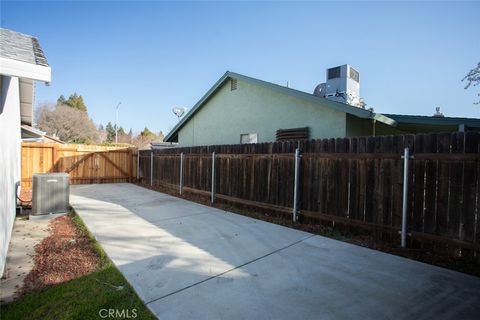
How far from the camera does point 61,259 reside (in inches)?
149

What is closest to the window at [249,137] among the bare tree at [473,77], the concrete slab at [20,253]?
the concrete slab at [20,253]

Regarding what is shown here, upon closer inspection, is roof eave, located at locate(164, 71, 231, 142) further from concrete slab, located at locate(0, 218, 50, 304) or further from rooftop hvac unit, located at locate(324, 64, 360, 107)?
concrete slab, located at locate(0, 218, 50, 304)

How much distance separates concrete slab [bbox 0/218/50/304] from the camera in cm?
305

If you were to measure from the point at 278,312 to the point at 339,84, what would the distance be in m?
10.8

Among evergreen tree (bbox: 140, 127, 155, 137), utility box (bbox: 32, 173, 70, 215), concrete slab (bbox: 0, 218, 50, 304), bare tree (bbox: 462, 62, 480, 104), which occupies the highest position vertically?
evergreen tree (bbox: 140, 127, 155, 137)

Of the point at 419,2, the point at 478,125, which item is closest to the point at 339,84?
the point at 419,2

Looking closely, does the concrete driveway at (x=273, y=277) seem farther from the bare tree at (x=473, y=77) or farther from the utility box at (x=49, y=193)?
the bare tree at (x=473, y=77)

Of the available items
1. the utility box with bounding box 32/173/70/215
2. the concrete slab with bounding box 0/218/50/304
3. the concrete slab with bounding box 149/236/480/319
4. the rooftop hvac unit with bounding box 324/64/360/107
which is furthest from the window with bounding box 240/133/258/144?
the concrete slab with bounding box 0/218/50/304

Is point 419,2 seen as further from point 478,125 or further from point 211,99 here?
point 211,99

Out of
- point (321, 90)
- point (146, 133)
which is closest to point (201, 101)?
point (321, 90)

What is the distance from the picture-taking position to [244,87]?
1060 centimetres

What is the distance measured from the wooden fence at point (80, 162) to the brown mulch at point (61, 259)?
31.5 feet

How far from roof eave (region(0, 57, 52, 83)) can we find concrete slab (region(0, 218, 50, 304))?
104 inches

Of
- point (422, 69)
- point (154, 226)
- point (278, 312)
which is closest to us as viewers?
point (278, 312)
